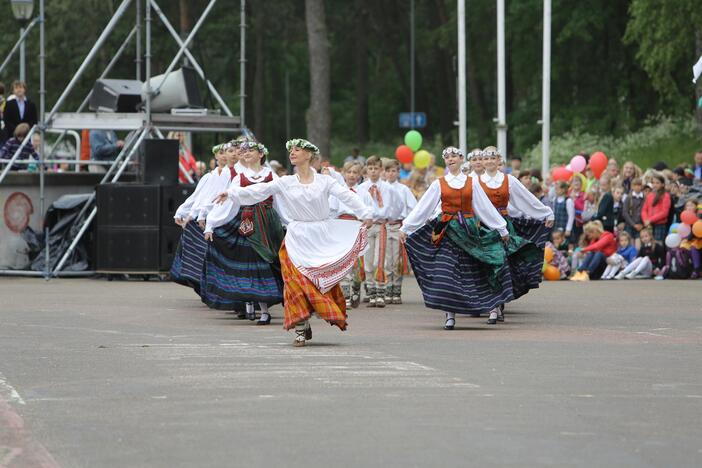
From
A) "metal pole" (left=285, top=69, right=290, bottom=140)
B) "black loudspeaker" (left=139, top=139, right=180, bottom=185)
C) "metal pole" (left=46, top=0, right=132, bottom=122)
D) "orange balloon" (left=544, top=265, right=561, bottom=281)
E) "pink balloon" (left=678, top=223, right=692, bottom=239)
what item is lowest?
"orange balloon" (left=544, top=265, right=561, bottom=281)

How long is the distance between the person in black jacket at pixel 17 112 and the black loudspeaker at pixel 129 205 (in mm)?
2755

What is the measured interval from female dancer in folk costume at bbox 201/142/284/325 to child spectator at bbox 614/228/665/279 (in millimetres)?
9480

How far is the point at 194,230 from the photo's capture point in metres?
19.0

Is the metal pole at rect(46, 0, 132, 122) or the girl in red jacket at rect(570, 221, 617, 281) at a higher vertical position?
the metal pole at rect(46, 0, 132, 122)

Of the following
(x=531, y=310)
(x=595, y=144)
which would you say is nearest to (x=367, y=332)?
(x=531, y=310)

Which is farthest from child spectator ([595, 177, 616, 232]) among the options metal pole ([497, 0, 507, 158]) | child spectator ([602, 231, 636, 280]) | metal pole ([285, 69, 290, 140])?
metal pole ([285, 69, 290, 140])

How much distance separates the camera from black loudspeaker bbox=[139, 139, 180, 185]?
24.8 meters

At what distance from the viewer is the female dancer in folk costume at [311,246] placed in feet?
46.0

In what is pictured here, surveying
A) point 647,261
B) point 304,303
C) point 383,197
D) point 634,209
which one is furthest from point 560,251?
point 304,303

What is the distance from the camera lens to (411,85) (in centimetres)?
5688

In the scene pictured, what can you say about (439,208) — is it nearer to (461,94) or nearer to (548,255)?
(548,255)

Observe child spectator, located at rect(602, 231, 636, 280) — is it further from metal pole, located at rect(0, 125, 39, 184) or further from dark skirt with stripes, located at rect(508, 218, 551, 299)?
metal pole, located at rect(0, 125, 39, 184)

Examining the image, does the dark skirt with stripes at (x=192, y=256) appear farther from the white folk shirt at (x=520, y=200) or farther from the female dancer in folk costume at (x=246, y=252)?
the white folk shirt at (x=520, y=200)

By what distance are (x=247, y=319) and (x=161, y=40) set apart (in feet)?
Answer: 104
